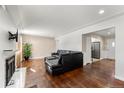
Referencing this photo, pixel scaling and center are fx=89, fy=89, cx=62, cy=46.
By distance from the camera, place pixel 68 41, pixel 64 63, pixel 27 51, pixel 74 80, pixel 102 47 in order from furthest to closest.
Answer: pixel 102 47, pixel 27 51, pixel 68 41, pixel 64 63, pixel 74 80

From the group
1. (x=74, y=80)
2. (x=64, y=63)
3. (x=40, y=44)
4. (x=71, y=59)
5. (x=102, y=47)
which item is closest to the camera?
(x=74, y=80)

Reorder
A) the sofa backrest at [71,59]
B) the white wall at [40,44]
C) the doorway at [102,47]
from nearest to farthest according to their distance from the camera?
1. the sofa backrest at [71,59]
2. the doorway at [102,47]
3. the white wall at [40,44]

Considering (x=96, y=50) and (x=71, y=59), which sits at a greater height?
(x=96, y=50)

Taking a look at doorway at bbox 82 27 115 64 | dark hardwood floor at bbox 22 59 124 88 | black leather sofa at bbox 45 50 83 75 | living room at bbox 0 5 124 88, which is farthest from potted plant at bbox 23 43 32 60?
doorway at bbox 82 27 115 64

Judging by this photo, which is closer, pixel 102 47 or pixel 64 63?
pixel 64 63

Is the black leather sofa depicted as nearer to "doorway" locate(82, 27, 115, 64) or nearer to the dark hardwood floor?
the dark hardwood floor

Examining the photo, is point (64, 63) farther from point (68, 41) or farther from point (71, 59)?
point (68, 41)

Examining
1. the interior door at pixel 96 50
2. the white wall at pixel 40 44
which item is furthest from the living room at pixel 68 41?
the interior door at pixel 96 50

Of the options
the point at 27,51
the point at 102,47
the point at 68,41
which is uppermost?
the point at 68,41

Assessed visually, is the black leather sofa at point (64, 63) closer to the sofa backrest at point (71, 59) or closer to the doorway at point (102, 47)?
the sofa backrest at point (71, 59)

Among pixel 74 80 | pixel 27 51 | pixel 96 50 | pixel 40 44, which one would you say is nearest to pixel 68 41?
pixel 96 50
